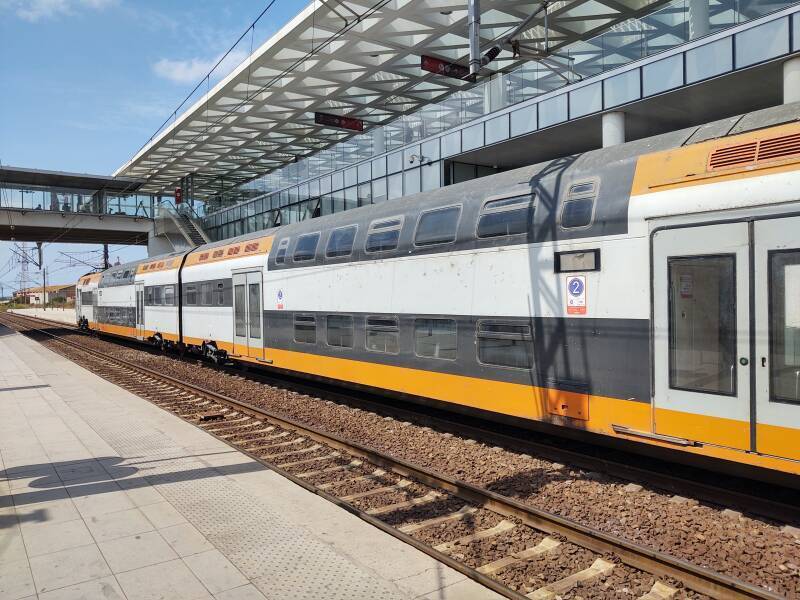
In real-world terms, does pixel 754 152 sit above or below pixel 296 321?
above

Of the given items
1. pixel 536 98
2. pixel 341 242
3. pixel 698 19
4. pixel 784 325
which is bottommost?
pixel 784 325

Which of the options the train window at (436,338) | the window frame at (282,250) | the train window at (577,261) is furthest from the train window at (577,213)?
the window frame at (282,250)

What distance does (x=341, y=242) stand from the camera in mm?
10797

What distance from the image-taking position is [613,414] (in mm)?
6074

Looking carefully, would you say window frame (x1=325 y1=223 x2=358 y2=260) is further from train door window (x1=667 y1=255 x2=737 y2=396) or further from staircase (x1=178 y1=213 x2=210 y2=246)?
staircase (x1=178 y1=213 x2=210 y2=246)

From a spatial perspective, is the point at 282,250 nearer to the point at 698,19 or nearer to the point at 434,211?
the point at 434,211

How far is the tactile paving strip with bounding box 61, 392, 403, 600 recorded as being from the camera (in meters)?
4.15

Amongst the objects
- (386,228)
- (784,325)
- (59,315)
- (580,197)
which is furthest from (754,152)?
(59,315)

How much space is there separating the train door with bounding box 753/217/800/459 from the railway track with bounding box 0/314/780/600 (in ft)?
4.54

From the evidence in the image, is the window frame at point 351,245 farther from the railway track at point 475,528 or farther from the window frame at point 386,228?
the railway track at point 475,528

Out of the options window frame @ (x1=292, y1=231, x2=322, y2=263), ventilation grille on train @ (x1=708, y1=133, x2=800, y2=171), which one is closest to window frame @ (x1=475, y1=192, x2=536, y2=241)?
ventilation grille on train @ (x1=708, y1=133, x2=800, y2=171)

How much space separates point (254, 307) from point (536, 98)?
11.9m

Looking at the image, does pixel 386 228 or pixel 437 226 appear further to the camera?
pixel 386 228

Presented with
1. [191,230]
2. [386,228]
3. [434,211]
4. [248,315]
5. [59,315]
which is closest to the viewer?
[434,211]
